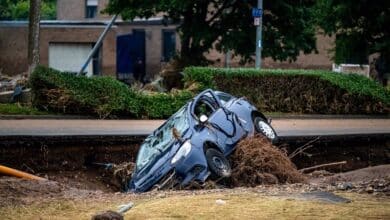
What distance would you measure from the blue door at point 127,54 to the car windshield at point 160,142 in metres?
37.3

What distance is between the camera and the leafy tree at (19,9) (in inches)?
2764

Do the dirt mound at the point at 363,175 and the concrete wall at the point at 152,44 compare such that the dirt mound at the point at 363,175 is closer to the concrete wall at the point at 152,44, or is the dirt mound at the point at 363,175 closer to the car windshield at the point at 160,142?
the car windshield at the point at 160,142

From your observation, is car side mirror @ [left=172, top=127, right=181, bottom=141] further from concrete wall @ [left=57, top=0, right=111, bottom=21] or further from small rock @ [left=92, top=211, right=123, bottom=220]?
concrete wall @ [left=57, top=0, right=111, bottom=21]

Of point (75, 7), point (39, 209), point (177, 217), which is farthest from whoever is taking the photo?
point (75, 7)

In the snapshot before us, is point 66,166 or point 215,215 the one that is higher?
point 215,215

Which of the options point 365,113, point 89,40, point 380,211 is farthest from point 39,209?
point 89,40

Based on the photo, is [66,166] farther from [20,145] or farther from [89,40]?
[89,40]

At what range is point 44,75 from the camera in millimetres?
24641

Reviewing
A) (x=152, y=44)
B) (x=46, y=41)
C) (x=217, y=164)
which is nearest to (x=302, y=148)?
(x=217, y=164)

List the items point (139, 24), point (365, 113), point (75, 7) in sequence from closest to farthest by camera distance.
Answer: point (365, 113)
point (139, 24)
point (75, 7)

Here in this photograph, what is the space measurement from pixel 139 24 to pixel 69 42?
39.5 feet

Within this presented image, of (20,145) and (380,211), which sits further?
(20,145)

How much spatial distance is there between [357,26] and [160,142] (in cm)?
1457

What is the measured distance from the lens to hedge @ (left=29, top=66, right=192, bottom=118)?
2448 centimetres
